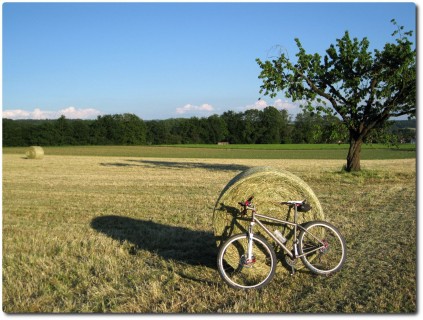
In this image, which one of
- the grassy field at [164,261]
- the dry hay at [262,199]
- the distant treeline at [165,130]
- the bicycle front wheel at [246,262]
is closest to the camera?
the grassy field at [164,261]

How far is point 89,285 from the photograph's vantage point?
19.5 feet

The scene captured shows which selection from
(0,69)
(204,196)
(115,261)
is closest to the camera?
(0,69)

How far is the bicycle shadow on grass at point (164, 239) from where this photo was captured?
7.27 meters

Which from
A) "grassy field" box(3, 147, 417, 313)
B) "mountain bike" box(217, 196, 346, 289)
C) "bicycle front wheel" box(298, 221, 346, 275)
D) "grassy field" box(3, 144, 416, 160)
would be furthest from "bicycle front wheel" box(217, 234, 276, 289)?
"grassy field" box(3, 144, 416, 160)

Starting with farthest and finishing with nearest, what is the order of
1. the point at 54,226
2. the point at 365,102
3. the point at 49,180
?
the point at 365,102 < the point at 49,180 < the point at 54,226

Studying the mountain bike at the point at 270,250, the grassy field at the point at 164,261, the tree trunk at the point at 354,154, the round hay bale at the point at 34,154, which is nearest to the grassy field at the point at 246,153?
the round hay bale at the point at 34,154

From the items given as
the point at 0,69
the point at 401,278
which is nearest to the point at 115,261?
the point at 0,69

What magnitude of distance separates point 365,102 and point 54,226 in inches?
608

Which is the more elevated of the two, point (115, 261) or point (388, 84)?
point (388, 84)

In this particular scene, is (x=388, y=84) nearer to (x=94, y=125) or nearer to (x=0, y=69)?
(x=0, y=69)

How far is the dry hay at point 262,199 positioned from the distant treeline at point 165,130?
50523mm

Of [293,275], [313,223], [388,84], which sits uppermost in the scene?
[388,84]

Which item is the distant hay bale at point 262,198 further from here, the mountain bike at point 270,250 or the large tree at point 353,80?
the large tree at point 353,80

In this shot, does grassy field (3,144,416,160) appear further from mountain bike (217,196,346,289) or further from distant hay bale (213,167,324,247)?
mountain bike (217,196,346,289)
